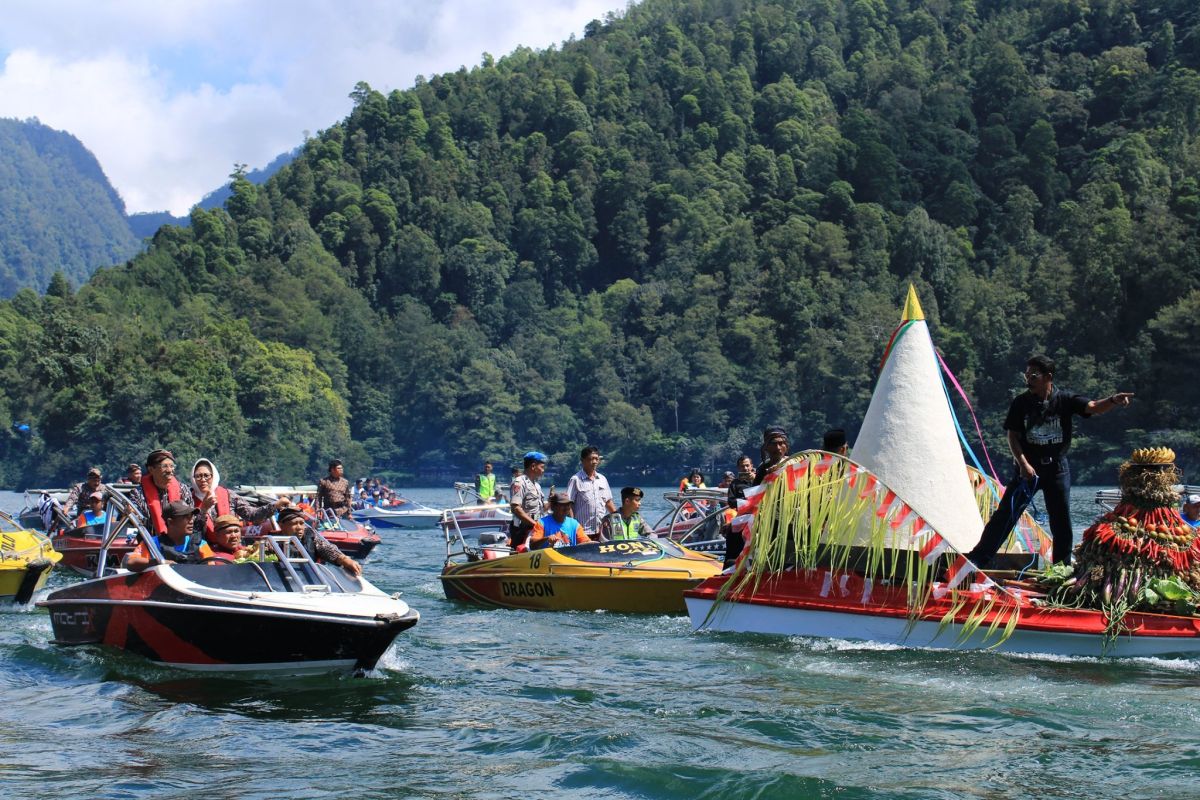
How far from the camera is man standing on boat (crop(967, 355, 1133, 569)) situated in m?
15.3

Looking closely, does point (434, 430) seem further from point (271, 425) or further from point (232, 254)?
point (232, 254)

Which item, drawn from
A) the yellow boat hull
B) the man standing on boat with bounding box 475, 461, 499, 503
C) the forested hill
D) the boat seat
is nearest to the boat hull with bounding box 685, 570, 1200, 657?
the boat seat

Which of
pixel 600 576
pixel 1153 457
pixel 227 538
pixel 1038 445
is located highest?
pixel 1038 445

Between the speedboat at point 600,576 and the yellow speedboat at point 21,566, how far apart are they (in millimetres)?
5820

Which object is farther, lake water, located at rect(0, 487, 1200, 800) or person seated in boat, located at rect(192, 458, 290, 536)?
person seated in boat, located at rect(192, 458, 290, 536)

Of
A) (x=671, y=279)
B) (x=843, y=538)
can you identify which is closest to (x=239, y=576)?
(x=843, y=538)

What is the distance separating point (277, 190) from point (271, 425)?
256 ft

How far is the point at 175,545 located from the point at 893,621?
690 centimetres

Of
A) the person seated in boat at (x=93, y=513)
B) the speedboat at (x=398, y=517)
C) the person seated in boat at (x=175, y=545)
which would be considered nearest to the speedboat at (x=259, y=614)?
the person seated in boat at (x=175, y=545)

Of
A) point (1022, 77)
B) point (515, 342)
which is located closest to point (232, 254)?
point (515, 342)

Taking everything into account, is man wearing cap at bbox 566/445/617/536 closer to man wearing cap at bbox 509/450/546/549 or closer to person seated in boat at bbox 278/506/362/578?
man wearing cap at bbox 509/450/546/549

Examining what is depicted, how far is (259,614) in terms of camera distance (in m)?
13.3

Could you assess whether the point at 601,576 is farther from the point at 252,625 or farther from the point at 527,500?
the point at 252,625

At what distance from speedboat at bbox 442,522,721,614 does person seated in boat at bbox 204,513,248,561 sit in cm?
592
